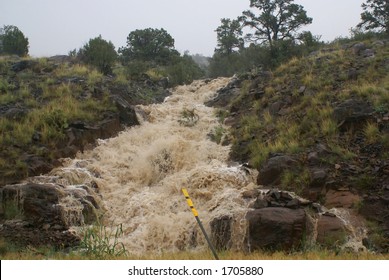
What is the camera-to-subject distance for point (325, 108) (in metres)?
13.2

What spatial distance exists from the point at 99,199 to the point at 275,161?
4.91 meters

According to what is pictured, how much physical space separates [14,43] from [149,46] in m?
9.40

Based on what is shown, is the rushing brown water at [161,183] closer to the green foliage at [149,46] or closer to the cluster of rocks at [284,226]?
the cluster of rocks at [284,226]

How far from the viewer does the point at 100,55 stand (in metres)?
22.5

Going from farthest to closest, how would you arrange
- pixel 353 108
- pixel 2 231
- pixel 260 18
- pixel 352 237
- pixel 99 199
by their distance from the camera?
pixel 260 18 < pixel 353 108 < pixel 99 199 < pixel 2 231 < pixel 352 237

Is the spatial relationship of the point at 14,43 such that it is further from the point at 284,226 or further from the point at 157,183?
the point at 284,226

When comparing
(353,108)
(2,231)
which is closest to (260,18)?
(353,108)

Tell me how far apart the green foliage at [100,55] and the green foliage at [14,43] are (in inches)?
221

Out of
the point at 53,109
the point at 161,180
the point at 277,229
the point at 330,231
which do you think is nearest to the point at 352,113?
the point at 330,231

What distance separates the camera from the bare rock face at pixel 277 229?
7953mm

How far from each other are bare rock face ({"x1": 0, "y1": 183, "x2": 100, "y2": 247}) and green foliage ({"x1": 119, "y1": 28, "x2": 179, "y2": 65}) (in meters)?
21.3

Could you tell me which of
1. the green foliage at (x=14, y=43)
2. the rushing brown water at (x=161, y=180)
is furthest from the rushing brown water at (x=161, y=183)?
the green foliage at (x=14, y=43)

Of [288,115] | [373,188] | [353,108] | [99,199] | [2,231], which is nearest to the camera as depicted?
[2,231]

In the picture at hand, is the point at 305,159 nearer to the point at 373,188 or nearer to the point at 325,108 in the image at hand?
the point at 373,188
